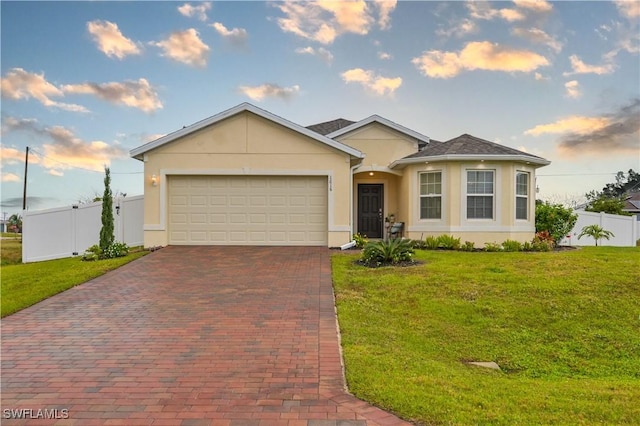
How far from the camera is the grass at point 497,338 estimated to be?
3881 mm

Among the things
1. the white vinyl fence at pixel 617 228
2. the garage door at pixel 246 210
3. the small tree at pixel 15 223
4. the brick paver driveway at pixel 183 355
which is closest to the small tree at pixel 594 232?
the white vinyl fence at pixel 617 228

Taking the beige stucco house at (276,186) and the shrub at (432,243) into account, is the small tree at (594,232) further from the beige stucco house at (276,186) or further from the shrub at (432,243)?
the shrub at (432,243)

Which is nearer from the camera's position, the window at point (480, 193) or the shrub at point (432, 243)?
the shrub at point (432, 243)

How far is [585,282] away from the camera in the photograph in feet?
28.5

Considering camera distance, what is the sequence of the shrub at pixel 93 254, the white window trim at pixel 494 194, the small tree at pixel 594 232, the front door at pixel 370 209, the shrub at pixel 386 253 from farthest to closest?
the front door at pixel 370 209
the small tree at pixel 594 232
the white window trim at pixel 494 194
the shrub at pixel 93 254
the shrub at pixel 386 253

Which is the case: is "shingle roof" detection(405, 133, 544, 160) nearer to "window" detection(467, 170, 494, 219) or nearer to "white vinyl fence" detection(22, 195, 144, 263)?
"window" detection(467, 170, 494, 219)

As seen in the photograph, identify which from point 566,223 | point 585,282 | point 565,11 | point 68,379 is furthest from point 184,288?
point 565,11

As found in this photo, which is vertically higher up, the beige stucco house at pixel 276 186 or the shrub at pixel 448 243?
the beige stucco house at pixel 276 186

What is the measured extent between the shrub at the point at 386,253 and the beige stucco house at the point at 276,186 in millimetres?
3277

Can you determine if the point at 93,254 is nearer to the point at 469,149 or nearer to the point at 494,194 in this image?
the point at 469,149

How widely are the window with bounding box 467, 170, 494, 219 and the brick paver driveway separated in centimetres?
776

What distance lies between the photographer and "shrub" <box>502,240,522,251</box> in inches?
544

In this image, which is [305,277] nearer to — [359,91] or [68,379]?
[68,379]

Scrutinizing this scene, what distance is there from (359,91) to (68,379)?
18.5 metres
